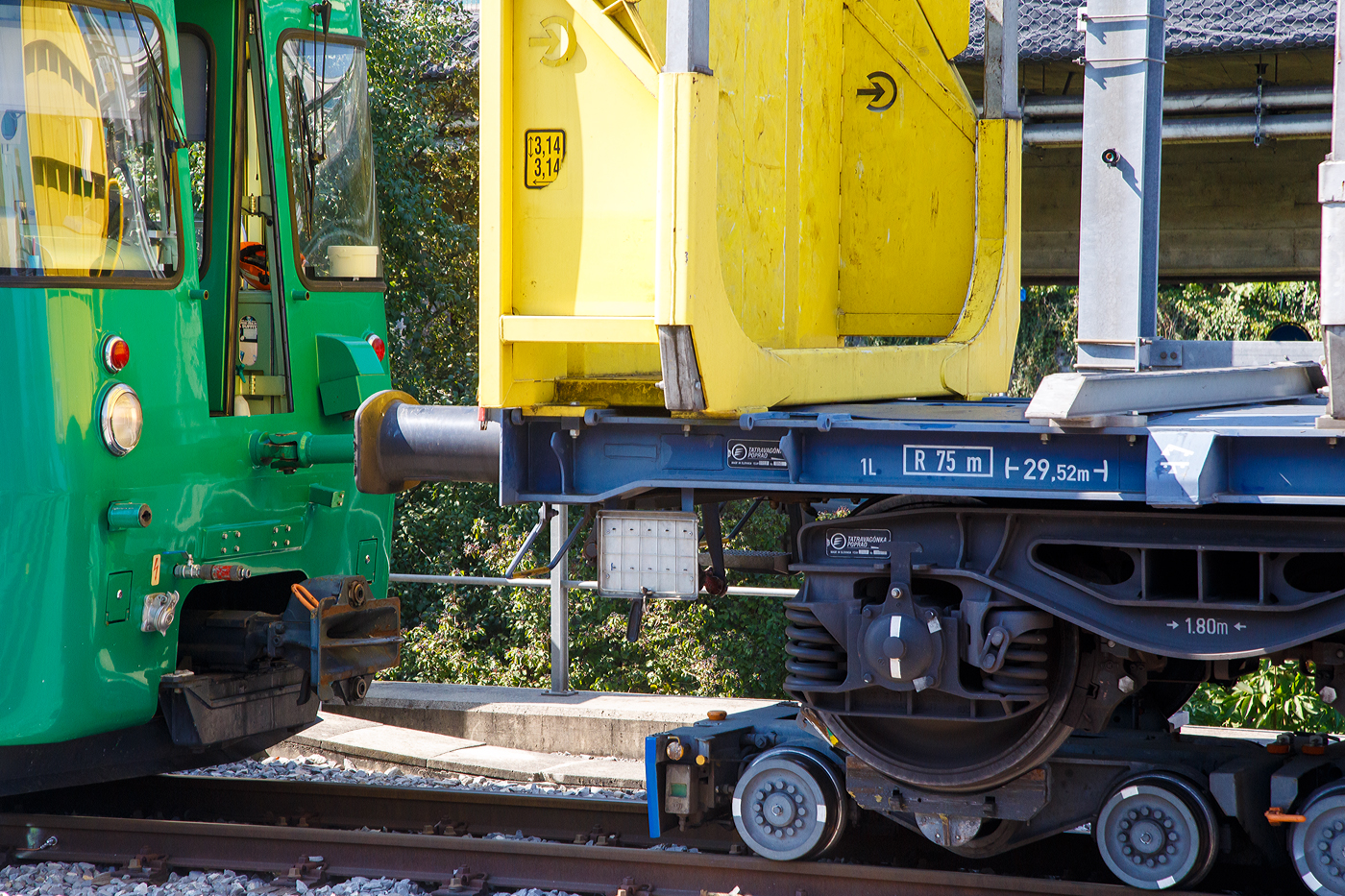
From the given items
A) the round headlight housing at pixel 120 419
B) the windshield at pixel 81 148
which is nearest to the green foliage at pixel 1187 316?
the windshield at pixel 81 148

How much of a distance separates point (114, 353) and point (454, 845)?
94.2 inches

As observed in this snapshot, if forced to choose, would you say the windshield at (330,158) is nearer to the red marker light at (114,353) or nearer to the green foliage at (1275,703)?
the red marker light at (114,353)

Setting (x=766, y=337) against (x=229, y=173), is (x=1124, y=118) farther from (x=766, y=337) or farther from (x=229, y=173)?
(x=229, y=173)

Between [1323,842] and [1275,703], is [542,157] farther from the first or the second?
[1275,703]

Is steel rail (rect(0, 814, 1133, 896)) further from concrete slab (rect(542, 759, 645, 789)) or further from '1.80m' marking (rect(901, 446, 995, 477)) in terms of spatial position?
'1.80m' marking (rect(901, 446, 995, 477))

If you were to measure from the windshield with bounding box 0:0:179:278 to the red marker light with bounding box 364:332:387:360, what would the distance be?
136 cm

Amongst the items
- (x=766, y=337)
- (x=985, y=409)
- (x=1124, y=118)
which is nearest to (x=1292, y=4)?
(x=1124, y=118)

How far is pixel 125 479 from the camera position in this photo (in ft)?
17.3

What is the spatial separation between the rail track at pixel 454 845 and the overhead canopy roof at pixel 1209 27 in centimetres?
551

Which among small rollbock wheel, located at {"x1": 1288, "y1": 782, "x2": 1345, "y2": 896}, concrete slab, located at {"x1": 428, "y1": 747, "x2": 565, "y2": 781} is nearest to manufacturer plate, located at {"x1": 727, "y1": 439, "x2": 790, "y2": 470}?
small rollbock wheel, located at {"x1": 1288, "y1": 782, "x2": 1345, "y2": 896}

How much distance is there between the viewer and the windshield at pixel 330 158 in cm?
652

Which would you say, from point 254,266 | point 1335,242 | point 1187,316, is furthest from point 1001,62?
point 1187,316

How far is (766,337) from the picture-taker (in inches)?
196

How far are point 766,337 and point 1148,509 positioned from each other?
4.98ft
